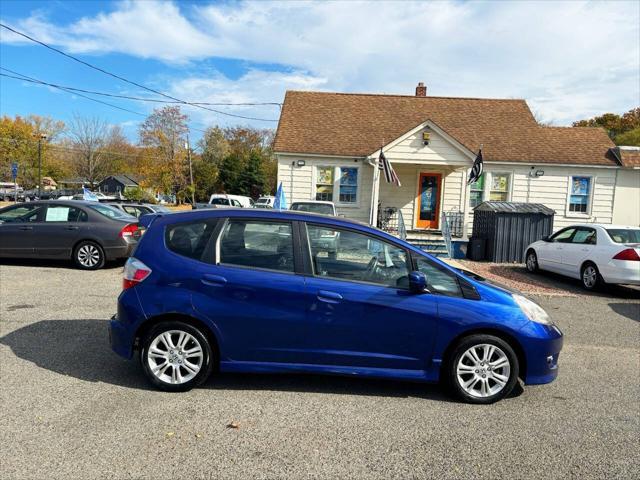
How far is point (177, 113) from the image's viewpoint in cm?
4891

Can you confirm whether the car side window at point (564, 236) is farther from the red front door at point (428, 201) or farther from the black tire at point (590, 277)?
the red front door at point (428, 201)

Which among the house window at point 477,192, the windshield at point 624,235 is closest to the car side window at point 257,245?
the windshield at point 624,235

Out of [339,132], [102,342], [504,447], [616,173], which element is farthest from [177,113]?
[504,447]

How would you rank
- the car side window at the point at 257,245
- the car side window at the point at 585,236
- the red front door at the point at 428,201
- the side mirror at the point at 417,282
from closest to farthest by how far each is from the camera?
the side mirror at the point at 417,282 < the car side window at the point at 257,245 < the car side window at the point at 585,236 < the red front door at the point at 428,201

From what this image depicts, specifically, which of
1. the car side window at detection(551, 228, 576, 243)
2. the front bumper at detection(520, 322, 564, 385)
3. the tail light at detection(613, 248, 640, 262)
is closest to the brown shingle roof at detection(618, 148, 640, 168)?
the car side window at detection(551, 228, 576, 243)

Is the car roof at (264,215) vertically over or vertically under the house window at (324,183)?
under

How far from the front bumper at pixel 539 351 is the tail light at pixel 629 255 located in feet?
20.3

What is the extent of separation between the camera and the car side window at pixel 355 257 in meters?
4.08

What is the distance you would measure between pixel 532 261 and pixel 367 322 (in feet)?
31.5

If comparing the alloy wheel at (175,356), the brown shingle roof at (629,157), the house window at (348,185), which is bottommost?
the alloy wheel at (175,356)

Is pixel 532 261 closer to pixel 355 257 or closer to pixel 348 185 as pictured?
pixel 348 185

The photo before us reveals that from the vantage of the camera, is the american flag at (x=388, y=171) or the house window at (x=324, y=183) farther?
the house window at (x=324, y=183)

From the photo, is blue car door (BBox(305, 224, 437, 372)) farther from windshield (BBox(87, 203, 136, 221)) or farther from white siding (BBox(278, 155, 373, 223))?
white siding (BBox(278, 155, 373, 223))

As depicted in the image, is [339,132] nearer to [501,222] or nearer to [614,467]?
[501,222]
